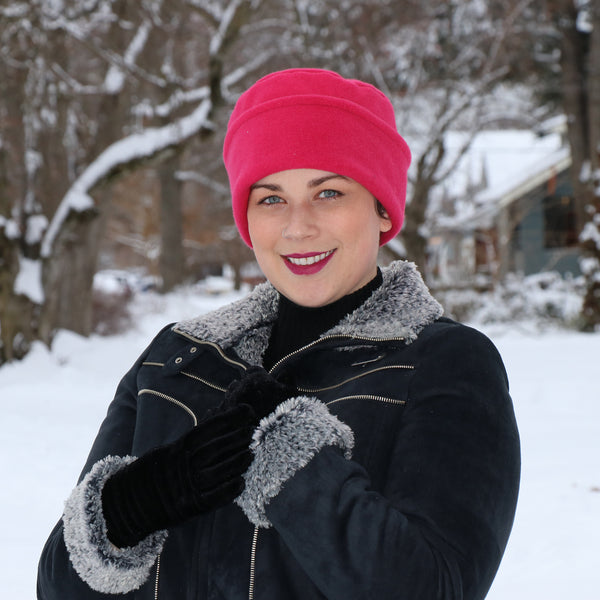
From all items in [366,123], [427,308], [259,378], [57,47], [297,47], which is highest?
[297,47]

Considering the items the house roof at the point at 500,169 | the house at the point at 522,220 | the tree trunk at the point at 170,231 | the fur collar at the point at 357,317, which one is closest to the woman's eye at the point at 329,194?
the fur collar at the point at 357,317

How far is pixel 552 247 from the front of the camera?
22016mm

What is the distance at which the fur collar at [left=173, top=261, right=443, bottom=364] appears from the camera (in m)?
1.51

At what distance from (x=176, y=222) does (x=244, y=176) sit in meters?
20.1

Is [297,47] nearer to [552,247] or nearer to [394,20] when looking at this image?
[394,20]

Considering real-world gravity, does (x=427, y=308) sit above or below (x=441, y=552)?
above

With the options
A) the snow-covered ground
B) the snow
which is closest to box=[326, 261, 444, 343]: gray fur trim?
the snow-covered ground

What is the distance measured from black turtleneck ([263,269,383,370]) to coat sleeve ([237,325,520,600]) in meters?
0.37

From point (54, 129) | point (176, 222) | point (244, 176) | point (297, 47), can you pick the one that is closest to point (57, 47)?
point (54, 129)

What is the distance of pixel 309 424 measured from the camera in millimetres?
1287

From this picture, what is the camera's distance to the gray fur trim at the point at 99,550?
1417mm

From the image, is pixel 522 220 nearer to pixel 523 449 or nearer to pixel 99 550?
pixel 523 449

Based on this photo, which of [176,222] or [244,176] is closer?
[244,176]

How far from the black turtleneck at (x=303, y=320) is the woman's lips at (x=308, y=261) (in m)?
0.13
